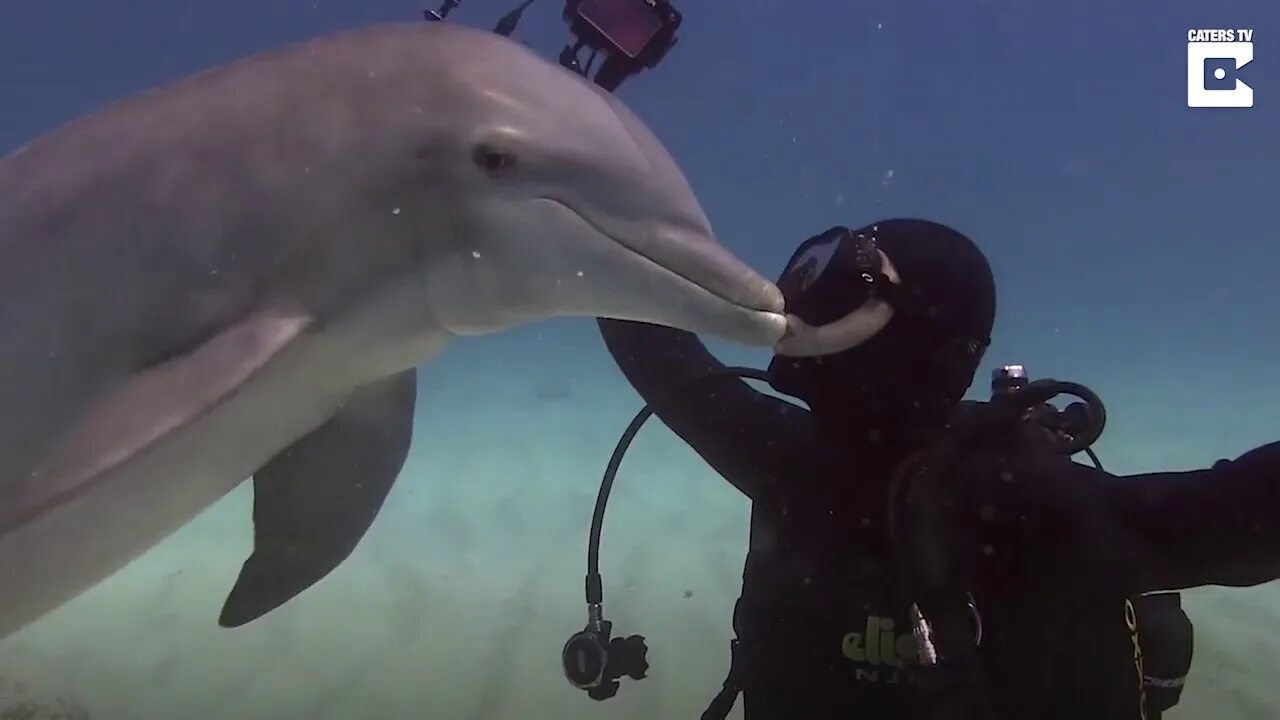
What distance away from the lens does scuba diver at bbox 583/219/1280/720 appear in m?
2.33

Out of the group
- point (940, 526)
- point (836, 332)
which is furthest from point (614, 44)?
point (940, 526)

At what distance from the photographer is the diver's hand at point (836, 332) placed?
224 centimetres

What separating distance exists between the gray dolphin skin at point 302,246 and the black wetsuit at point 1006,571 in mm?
891

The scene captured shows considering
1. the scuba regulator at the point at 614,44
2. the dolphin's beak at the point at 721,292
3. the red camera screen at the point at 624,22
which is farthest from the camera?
the red camera screen at the point at 624,22

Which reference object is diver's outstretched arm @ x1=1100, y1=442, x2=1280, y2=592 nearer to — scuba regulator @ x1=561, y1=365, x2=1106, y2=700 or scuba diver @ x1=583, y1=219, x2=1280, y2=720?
scuba diver @ x1=583, y1=219, x2=1280, y2=720

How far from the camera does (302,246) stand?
2.15 m

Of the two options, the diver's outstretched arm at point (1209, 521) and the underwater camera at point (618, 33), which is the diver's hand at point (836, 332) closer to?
the diver's outstretched arm at point (1209, 521)

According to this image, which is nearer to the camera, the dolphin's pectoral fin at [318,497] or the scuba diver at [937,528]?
the scuba diver at [937,528]

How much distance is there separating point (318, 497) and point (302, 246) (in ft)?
3.96

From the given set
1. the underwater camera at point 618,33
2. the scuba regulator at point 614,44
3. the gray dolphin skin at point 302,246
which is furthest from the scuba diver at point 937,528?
the underwater camera at point 618,33

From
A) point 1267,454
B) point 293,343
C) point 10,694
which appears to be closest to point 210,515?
point 10,694

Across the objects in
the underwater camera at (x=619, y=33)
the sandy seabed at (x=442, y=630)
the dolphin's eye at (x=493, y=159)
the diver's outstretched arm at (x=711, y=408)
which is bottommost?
the sandy seabed at (x=442, y=630)

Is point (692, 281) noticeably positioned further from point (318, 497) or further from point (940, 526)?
point (318, 497)

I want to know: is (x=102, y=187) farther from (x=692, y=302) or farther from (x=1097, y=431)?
(x=1097, y=431)
